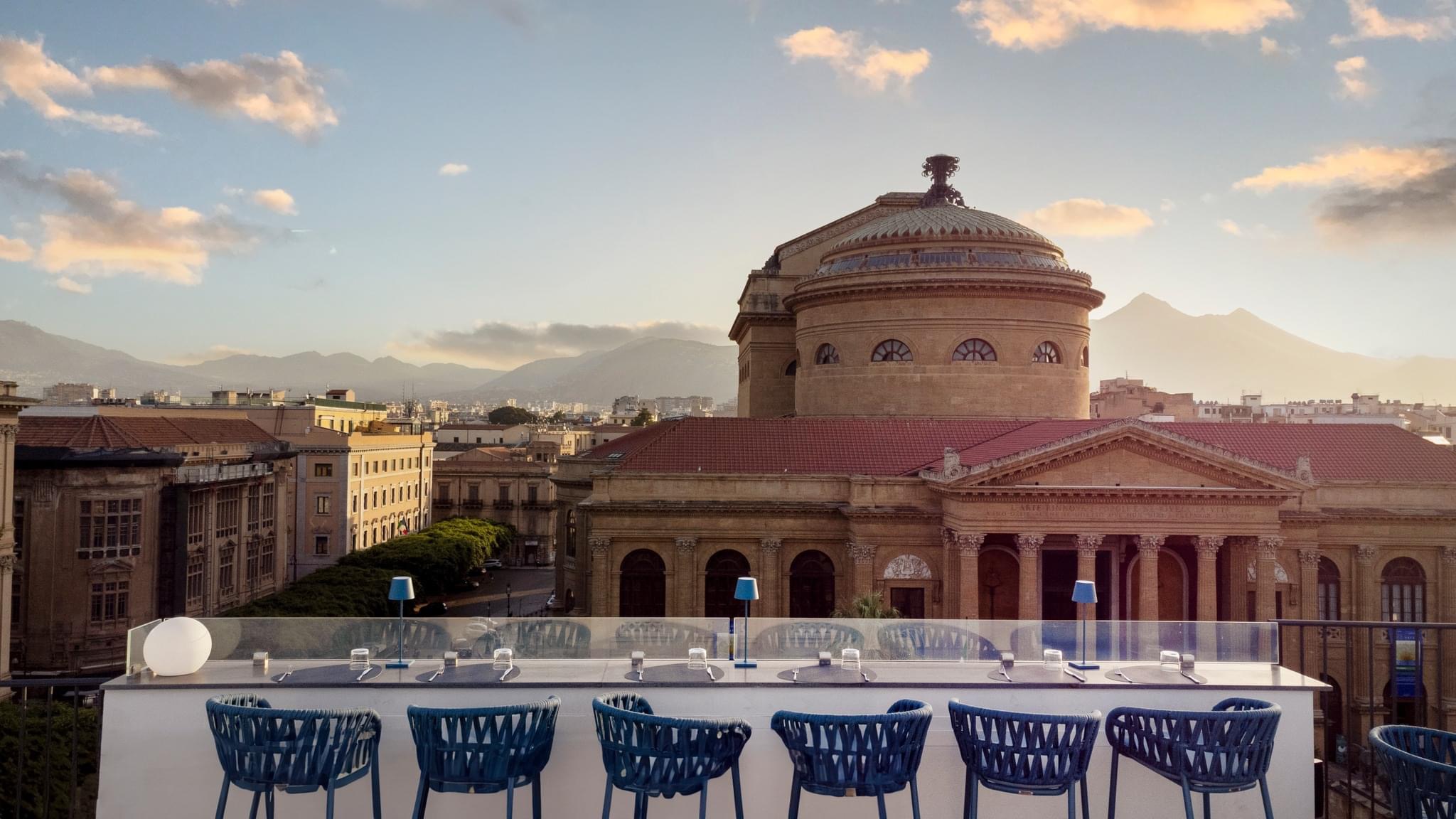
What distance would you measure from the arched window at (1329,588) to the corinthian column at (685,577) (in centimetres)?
2016

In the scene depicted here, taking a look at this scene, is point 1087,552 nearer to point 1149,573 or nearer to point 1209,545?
Result: point 1149,573

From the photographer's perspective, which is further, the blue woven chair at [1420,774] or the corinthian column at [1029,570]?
the corinthian column at [1029,570]

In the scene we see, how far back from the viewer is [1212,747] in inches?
281

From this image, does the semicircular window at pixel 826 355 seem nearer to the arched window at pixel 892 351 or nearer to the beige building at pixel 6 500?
the arched window at pixel 892 351

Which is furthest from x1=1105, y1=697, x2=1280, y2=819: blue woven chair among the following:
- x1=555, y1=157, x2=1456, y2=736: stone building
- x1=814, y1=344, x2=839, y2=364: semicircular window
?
x1=814, y1=344, x2=839, y2=364: semicircular window

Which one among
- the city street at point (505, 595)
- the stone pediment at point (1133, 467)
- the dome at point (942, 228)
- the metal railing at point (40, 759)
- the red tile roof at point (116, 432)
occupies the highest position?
the dome at point (942, 228)

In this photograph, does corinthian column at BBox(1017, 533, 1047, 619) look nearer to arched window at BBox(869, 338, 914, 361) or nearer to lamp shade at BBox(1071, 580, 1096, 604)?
arched window at BBox(869, 338, 914, 361)

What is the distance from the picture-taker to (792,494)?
31781 mm

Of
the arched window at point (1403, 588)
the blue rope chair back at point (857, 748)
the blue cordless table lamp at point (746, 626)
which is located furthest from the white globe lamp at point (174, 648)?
the arched window at point (1403, 588)

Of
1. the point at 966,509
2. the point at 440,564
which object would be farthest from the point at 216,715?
the point at 440,564

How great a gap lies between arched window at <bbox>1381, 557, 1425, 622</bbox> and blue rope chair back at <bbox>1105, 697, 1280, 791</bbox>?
30315mm

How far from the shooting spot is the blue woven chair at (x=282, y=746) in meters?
7.00

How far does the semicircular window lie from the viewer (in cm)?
3956

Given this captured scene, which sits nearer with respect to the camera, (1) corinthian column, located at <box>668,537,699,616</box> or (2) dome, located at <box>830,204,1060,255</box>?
(1) corinthian column, located at <box>668,537,699,616</box>
